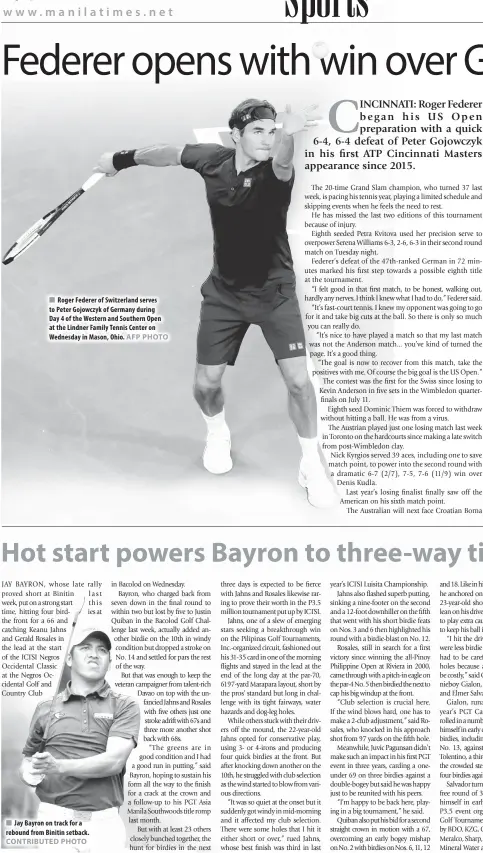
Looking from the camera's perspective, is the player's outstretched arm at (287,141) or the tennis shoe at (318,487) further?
the tennis shoe at (318,487)

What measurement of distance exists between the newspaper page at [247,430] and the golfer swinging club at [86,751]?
11 mm

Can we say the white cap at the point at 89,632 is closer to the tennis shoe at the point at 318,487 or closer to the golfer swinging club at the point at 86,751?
the golfer swinging club at the point at 86,751

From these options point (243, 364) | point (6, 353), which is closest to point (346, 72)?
point (243, 364)

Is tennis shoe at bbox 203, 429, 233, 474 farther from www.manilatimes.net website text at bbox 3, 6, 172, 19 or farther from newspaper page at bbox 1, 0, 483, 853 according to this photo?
www.manilatimes.net website text at bbox 3, 6, 172, 19

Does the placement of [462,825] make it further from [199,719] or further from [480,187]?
Answer: [480,187]

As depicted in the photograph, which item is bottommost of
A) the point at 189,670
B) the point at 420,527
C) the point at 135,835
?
the point at 135,835

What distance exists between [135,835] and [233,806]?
0.38m


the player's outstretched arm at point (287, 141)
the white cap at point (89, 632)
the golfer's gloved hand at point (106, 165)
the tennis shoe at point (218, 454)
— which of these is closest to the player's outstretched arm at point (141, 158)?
the golfer's gloved hand at point (106, 165)

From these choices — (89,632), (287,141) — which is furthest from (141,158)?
(89,632)

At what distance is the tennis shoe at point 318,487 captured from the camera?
11.5ft

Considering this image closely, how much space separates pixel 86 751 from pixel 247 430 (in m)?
1.30

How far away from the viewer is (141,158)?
351 centimetres

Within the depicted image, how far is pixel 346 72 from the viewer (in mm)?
3475

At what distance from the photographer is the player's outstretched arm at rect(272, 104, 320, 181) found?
10.9 feet
